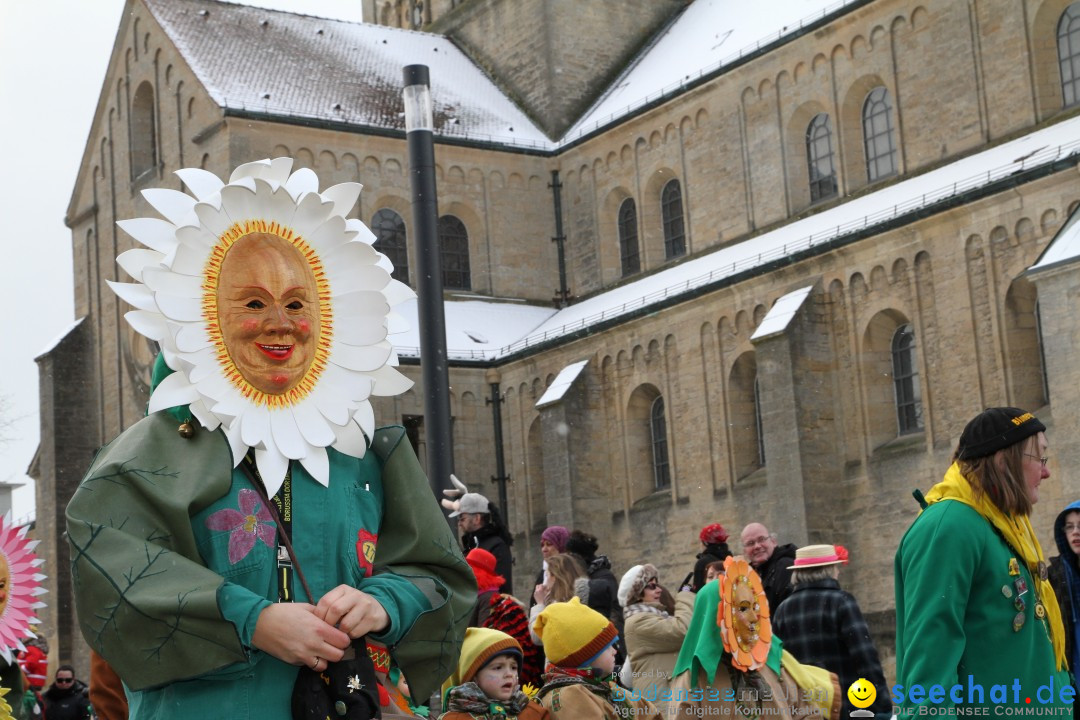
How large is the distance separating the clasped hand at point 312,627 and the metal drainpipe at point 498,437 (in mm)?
29366

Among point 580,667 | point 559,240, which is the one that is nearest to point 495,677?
point 580,667

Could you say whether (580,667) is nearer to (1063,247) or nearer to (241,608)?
(241,608)

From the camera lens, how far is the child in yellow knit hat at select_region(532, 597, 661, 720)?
709 cm

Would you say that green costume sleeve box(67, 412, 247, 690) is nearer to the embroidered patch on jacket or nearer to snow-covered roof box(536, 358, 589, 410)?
the embroidered patch on jacket

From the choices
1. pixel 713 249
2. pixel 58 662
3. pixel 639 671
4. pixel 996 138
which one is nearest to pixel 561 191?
pixel 713 249

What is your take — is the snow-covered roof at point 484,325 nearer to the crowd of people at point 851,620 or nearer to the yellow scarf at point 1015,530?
the crowd of people at point 851,620

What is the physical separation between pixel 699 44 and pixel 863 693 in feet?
89.1

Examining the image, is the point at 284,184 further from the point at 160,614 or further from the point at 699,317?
the point at 699,317

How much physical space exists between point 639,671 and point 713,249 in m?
22.7

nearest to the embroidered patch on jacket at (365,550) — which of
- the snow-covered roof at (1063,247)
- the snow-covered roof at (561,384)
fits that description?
the snow-covered roof at (1063,247)

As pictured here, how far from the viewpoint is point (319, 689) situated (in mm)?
3494

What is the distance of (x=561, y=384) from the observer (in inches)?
1215

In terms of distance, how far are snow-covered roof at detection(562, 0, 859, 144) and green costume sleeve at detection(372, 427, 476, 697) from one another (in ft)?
86.3

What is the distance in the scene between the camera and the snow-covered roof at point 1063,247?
2114cm
